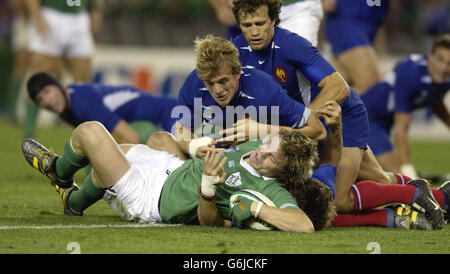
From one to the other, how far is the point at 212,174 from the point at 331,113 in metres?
1.16

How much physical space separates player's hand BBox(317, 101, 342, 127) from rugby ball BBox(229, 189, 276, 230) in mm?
860

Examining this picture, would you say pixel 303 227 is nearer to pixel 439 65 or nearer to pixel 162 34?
pixel 439 65

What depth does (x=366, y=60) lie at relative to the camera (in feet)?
29.4

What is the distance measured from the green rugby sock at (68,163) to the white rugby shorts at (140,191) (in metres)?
0.29

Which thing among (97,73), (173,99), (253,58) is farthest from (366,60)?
(97,73)

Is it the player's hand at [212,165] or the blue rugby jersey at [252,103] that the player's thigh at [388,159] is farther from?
the player's hand at [212,165]

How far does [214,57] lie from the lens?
5.31 metres

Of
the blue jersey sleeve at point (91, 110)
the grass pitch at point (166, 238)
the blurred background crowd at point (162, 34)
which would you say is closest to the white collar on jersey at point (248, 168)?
the grass pitch at point (166, 238)

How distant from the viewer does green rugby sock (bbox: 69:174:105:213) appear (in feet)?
18.3

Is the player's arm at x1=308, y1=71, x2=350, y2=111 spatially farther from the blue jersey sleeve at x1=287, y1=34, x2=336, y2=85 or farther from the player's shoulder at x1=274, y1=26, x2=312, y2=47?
the player's shoulder at x1=274, y1=26, x2=312, y2=47

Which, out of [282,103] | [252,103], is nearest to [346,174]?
[282,103]

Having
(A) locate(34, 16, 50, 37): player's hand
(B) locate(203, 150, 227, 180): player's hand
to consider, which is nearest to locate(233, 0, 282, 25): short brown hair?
(B) locate(203, 150, 227, 180): player's hand

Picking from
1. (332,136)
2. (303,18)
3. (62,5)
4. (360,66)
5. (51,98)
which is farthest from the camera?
(62,5)
